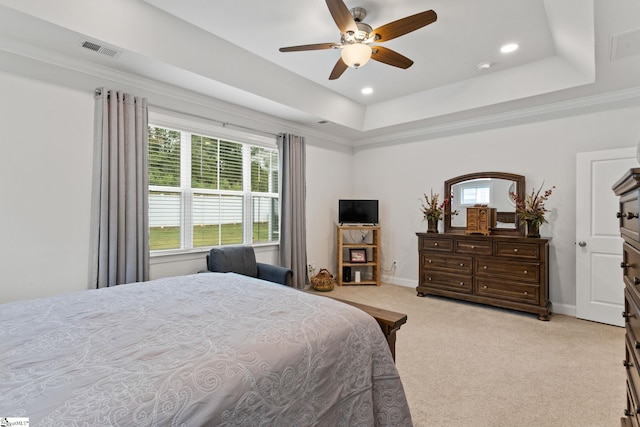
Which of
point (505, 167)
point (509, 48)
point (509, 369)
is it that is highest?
point (509, 48)

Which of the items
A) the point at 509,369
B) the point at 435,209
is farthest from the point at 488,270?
the point at 509,369

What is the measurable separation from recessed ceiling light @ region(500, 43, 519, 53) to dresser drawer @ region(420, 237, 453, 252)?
7.60ft

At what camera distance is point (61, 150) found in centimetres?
274

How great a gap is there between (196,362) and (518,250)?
3930 mm

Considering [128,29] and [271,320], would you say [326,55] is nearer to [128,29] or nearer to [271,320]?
[128,29]

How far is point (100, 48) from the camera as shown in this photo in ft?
8.48

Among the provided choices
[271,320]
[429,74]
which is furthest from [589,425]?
[429,74]

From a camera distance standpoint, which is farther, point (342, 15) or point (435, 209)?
point (435, 209)

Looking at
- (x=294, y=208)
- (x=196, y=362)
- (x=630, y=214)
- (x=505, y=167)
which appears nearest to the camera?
(x=196, y=362)

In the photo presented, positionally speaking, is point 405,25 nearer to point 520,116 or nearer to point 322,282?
point 520,116

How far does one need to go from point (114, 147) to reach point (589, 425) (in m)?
4.10

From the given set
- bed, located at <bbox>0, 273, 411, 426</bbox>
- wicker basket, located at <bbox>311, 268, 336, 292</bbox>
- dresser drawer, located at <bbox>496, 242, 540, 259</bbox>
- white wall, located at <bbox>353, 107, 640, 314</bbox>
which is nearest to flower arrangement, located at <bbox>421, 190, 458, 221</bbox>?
white wall, located at <bbox>353, 107, 640, 314</bbox>

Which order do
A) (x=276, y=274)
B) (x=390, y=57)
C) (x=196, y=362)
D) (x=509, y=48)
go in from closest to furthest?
(x=196, y=362) → (x=390, y=57) → (x=509, y=48) → (x=276, y=274)

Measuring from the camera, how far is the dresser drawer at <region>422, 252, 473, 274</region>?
13.7ft
